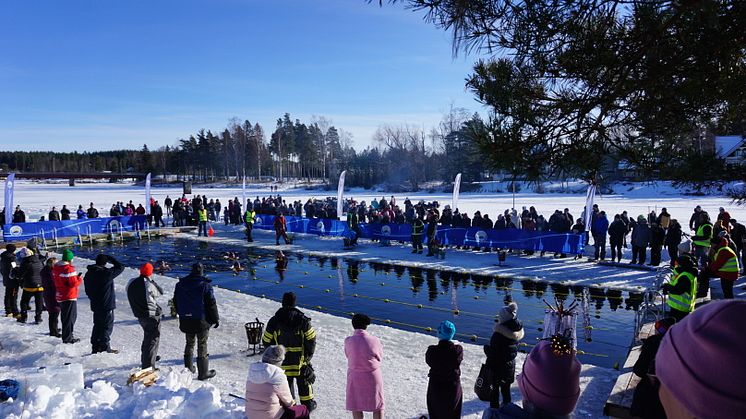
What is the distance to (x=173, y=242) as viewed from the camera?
2525 cm

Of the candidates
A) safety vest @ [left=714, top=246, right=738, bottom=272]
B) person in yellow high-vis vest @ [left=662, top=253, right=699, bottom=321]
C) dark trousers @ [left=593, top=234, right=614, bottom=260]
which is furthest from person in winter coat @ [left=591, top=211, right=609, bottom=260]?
person in yellow high-vis vest @ [left=662, top=253, right=699, bottom=321]

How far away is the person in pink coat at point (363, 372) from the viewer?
5441 mm

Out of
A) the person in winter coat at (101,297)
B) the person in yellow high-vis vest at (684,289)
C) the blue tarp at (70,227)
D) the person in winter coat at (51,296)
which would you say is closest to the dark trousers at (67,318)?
the person in winter coat at (51,296)

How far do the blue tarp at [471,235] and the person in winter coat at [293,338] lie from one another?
46.6 feet

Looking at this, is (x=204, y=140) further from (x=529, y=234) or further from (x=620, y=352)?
(x=620, y=352)

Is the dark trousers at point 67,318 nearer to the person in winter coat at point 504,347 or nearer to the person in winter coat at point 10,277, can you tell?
the person in winter coat at point 10,277

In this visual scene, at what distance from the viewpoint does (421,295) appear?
14039mm

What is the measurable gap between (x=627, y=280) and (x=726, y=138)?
10669 millimetres

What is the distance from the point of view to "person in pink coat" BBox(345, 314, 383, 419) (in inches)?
214

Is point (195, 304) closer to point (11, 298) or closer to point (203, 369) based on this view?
point (203, 369)

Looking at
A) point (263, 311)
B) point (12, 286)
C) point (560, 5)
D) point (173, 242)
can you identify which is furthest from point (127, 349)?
point (173, 242)

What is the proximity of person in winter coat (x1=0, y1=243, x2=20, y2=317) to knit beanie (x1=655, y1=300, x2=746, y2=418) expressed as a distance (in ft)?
41.1

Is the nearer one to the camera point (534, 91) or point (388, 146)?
point (534, 91)

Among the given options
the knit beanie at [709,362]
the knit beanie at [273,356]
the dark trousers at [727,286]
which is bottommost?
the dark trousers at [727,286]
